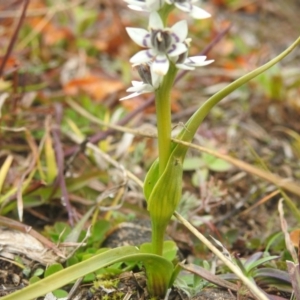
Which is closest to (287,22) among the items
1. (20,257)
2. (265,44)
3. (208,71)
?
(265,44)

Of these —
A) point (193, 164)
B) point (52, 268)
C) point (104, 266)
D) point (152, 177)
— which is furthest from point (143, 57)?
point (193, 164)

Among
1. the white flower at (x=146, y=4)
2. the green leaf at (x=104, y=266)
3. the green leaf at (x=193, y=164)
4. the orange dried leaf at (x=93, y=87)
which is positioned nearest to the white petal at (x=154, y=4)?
the white flower at (x=146, y=4)

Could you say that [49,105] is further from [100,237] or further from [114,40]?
[100,237]

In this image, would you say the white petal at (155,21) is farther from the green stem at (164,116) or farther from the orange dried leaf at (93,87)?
the orange dried leaf at (93,87)

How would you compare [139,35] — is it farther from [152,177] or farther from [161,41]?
[152,177]

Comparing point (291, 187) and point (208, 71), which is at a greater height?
point (291, 187)

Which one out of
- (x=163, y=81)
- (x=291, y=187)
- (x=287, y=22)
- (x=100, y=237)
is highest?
(x=163, y=81)
